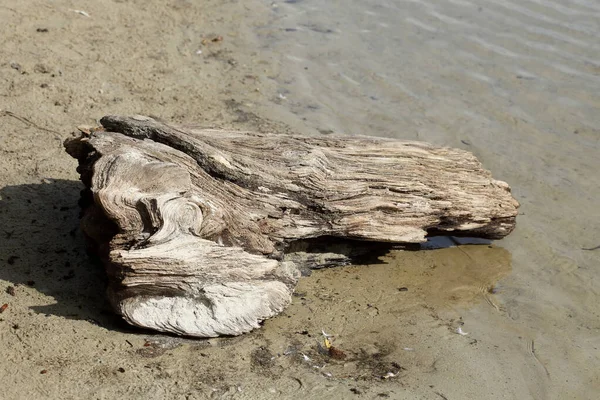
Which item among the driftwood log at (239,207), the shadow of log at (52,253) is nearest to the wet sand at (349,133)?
the shadow of log at (52,253)

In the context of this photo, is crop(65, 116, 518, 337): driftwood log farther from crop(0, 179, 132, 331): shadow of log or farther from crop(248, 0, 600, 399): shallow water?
crop(248, 0, 600, 399): shallow water

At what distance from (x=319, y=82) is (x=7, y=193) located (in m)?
3.70

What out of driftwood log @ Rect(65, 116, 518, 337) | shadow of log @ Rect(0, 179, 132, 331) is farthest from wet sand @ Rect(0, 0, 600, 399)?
driftwood log @ Rect(65, 116, 518, 337)

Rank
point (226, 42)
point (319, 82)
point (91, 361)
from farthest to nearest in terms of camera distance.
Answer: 1. point (226, 42)
2. point (319, 82)
3. point (91, 361)

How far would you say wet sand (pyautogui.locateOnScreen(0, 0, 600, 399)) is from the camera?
438 cm

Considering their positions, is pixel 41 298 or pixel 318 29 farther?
pixel 318 29

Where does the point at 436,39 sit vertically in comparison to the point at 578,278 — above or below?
above

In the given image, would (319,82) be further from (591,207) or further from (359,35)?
(591,207)

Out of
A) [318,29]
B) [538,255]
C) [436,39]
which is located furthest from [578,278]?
[318,29]

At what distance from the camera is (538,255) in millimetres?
6051

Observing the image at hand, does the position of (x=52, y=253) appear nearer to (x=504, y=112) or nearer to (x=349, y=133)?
(x=349, y=133)

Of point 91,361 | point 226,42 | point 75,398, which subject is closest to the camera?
point 75,398

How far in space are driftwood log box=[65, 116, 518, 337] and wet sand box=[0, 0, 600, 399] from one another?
0.21m

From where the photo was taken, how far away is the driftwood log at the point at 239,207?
4438mm
